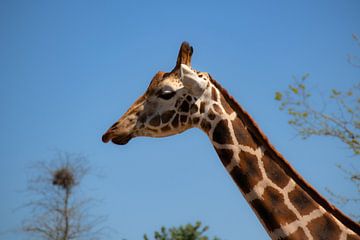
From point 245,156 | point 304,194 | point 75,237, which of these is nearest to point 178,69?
point 245,156

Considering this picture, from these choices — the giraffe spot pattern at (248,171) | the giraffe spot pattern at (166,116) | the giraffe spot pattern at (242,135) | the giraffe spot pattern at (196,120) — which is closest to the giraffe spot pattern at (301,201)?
the giraffe spot pattern at (248,171)

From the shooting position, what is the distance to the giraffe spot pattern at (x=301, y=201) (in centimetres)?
493

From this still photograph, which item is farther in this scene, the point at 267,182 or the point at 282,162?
the point at 282,162

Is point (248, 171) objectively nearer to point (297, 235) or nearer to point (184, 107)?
point (297, 235)

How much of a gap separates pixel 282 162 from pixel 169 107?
118cm

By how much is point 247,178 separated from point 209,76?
1.16 metres

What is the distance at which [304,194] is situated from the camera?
5.03 meters

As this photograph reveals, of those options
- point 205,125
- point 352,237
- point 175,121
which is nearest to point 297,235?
point 352,237

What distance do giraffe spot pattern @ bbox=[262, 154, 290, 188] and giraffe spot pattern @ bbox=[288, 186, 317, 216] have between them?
0.11m

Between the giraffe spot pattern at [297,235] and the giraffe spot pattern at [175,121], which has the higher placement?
the giraffe spot pattern at [175,121]

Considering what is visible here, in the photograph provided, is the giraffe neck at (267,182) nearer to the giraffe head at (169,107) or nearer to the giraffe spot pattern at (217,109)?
the giraffe spot pattern at (217,109)

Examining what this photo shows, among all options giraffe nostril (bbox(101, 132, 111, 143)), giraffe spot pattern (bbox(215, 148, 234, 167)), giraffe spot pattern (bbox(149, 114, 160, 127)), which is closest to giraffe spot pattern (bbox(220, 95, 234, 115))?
giraffe spot pattern (bbox(215, 148, 234, 167))

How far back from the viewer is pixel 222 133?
212 inches

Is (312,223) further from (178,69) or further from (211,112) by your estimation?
(178,69)
